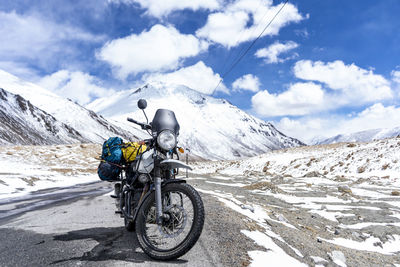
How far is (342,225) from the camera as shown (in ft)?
32.0

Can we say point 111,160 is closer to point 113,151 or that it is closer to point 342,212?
point 113,151

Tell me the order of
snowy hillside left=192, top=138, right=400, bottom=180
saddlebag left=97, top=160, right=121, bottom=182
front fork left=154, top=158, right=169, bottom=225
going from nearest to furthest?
front fork left=154, top=158, right=169, bottom=225 → saddlebag left=97, top=160, right=121, bottom=182 → snowy hillside left=192, top=138, right=400, bottom=180

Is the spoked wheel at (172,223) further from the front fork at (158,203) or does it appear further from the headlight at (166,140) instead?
the headlight at (166,140)

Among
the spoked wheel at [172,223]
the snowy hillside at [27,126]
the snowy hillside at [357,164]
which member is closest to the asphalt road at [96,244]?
the spoked wheel at [172,223]

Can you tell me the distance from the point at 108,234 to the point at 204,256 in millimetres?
2275

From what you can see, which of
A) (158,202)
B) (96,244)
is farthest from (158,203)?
(96,244)

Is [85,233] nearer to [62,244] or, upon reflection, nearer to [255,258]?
[62,244]

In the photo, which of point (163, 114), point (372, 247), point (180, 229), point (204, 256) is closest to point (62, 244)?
point (180, 229)

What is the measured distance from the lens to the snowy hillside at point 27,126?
128 meters

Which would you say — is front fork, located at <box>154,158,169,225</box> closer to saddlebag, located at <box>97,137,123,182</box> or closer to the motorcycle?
the motorcycle

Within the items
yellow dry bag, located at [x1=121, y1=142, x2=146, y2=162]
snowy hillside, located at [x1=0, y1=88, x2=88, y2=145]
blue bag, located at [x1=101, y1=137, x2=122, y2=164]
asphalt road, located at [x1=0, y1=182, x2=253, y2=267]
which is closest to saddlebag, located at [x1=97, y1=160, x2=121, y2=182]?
blue bag, located at [x1=101, y1=137, x2=122, y2=164]

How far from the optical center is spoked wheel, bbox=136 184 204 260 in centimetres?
415

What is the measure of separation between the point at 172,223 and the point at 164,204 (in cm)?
32

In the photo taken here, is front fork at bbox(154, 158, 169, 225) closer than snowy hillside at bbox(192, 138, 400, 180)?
Yes
